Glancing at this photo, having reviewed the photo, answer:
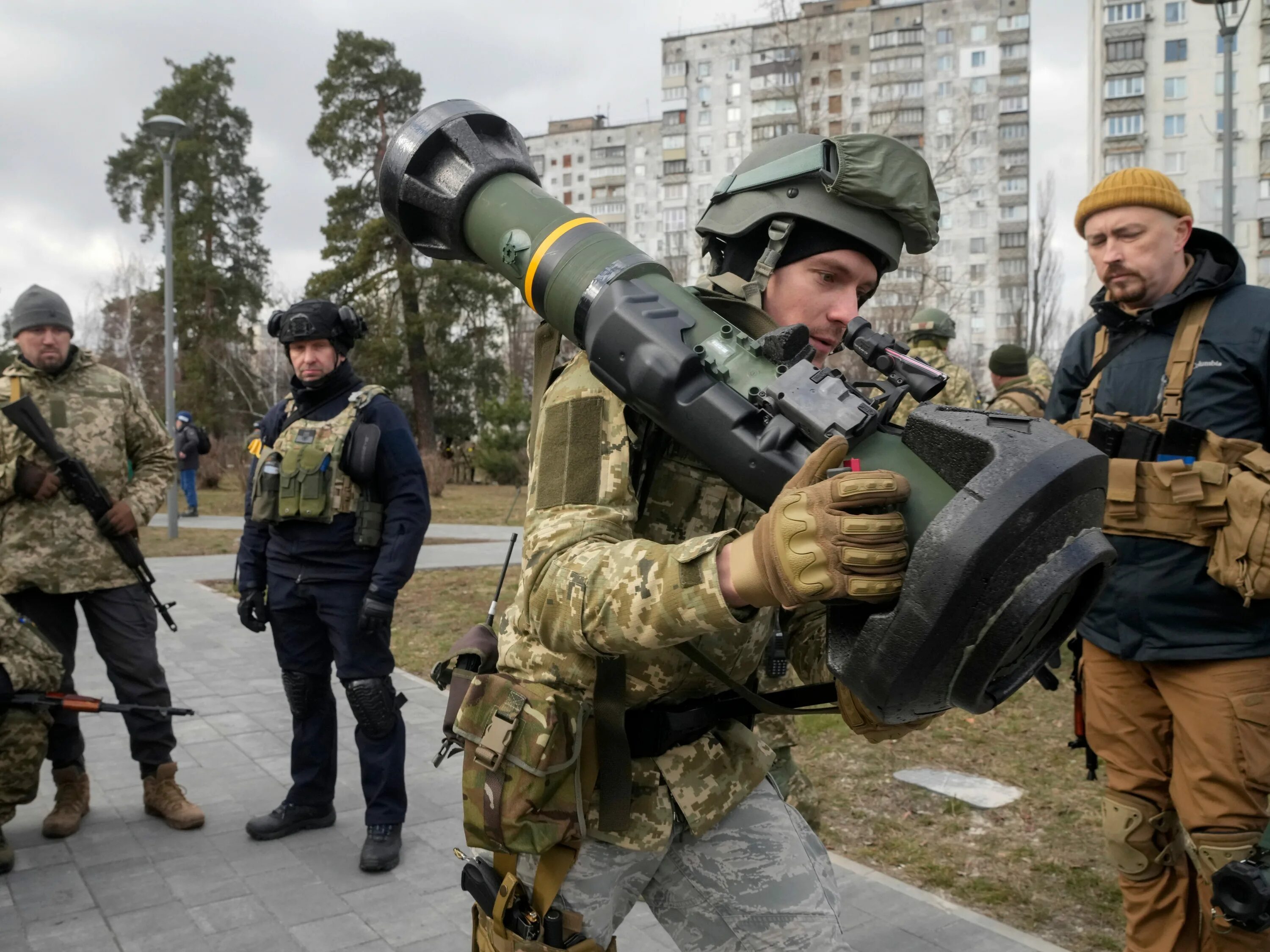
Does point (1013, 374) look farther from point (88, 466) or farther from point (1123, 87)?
point (1123, 87)

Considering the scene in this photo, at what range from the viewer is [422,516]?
13.5 feet

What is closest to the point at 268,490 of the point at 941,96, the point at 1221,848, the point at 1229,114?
the point at 1221,848

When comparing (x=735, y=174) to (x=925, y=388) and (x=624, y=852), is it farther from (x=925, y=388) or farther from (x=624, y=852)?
(x=624, y=852)

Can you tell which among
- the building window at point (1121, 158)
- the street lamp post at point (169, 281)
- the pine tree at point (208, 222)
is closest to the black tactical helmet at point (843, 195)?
the street lamp post at point (169, 281)

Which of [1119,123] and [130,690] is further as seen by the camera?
[1119,123]

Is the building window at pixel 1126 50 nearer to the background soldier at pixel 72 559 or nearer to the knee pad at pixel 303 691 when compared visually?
the background soldier at pixel 72 559

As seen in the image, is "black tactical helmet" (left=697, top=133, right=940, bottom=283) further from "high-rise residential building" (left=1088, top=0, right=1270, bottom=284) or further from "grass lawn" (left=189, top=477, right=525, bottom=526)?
"high-rise residential building" (left=1088, top=0, right=1270, bottom=284)

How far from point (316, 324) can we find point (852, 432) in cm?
316

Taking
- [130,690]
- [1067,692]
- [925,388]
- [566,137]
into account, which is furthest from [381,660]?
[566,137]

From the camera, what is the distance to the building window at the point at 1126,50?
49812mm

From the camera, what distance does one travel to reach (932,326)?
7266mm

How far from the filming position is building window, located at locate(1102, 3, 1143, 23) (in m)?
49.8

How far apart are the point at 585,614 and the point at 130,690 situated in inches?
147

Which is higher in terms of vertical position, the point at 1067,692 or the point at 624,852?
the point at 624,852
